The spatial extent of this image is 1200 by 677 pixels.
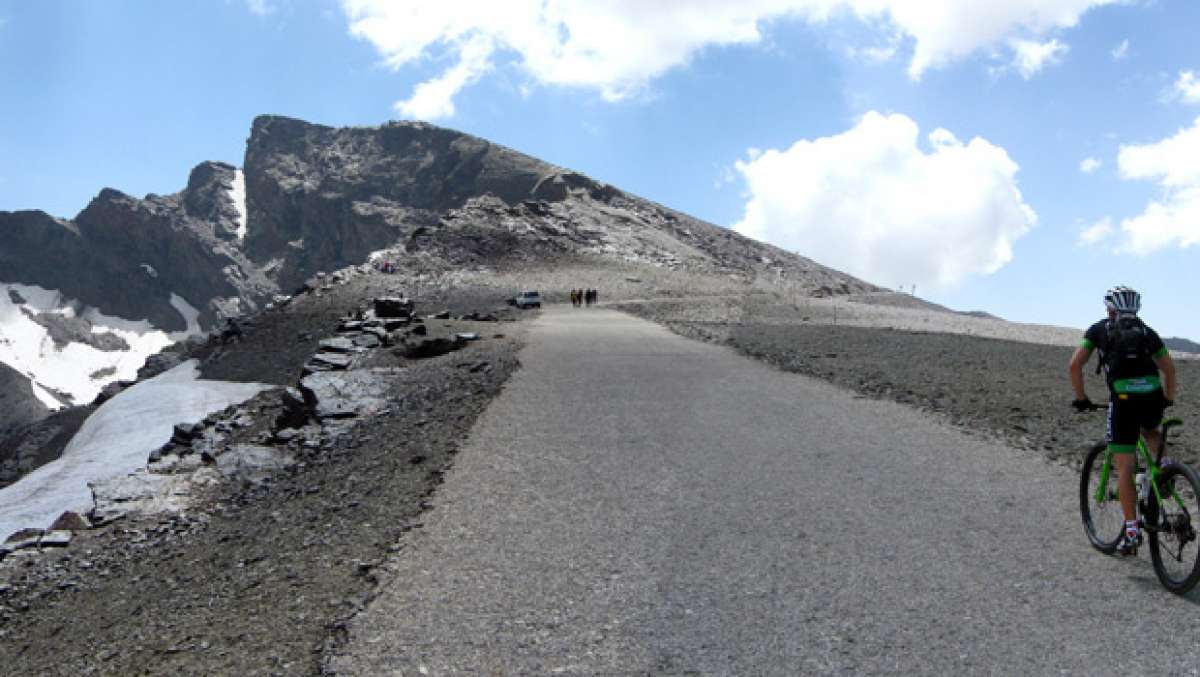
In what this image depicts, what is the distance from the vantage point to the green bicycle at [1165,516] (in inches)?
236

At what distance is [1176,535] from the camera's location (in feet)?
20.1

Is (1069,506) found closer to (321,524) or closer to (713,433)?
(713,433)

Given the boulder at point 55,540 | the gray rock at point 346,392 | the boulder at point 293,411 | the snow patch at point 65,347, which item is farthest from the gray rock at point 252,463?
the snow patch at point 65,347

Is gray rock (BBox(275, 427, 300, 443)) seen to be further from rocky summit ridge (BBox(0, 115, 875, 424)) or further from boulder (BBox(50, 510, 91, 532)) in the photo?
rocky summit ridge (BBox(0, 115, 875, 424))

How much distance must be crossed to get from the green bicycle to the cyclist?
0.09m

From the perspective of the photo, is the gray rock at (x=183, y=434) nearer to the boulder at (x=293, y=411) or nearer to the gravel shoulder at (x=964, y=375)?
the boulder at (x=293, y=411)

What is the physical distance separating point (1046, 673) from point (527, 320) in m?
30.8

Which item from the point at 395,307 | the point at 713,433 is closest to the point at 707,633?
the point at 713,433

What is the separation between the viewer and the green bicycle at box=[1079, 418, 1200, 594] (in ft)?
19.7

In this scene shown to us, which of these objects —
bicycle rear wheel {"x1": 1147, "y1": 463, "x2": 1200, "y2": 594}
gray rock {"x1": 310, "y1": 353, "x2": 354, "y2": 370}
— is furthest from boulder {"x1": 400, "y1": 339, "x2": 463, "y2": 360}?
bicycle rear wheel {"x1": 1147, "y1": 463, "x2": 1200, "y2": 594}

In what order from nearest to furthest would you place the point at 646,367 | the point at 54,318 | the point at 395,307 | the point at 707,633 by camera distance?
the point at 707,633 < the point at 646,367 < the point at 395,307 < the point at 54,318

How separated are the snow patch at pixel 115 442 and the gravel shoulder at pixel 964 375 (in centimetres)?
1439

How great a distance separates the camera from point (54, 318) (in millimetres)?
190375

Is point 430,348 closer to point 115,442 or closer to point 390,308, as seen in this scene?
point 115,442
